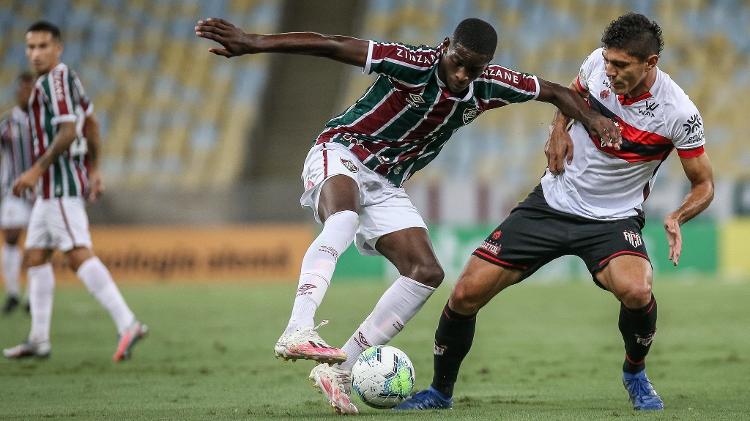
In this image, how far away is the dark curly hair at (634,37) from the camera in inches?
245

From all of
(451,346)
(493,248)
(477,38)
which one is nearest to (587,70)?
(477,38)

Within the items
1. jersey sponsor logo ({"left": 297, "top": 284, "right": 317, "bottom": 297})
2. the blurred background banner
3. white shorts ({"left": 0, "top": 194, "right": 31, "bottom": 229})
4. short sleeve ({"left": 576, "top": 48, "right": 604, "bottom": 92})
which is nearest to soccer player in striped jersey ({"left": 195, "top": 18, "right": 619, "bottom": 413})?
jersey sponsor logo ({"left": 297, "top": 284, "right": 317, "bottom": 297})

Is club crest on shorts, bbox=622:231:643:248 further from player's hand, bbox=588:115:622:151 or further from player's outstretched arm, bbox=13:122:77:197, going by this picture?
player's outstretched arm, bbox=13:122:77:197

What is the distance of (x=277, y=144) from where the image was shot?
23.0 metres

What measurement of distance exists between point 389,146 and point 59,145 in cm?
337

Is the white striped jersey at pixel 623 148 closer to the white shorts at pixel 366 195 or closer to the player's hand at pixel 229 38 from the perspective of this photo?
the white shorts at pixel 366 195

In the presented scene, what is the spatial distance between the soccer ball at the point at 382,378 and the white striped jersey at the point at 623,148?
130 centimetres

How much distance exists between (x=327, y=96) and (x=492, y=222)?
6360 mm

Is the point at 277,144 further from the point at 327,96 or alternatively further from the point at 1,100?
the point at 1,100

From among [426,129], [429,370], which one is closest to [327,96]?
[429,370]

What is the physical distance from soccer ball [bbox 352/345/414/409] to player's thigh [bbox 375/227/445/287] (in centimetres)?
48

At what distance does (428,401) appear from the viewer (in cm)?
664

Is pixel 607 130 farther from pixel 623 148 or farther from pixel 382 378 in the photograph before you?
pixel 382 378

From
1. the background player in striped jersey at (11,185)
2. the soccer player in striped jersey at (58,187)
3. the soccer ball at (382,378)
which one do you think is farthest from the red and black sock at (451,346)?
the background player in striped jersey at (11,185)
